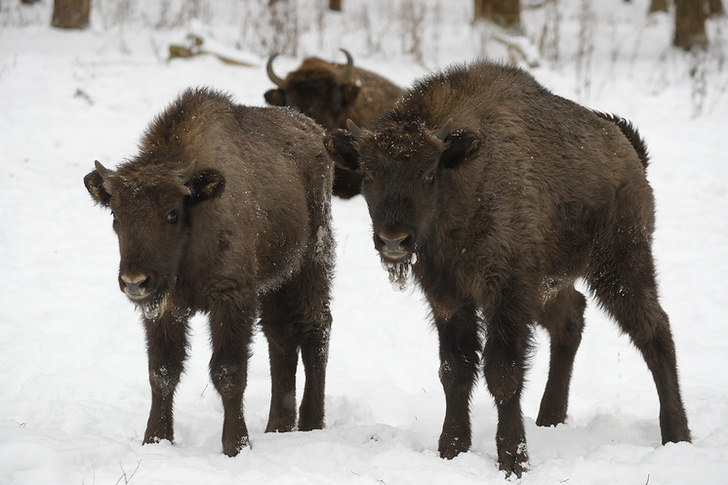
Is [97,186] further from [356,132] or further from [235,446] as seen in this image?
[235,446]

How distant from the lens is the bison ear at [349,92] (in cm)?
1178

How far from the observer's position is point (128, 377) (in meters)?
6.84

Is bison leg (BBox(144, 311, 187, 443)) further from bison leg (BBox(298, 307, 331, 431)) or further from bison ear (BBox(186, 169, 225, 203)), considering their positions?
bison leg (BBox(298, 307, 331, 431))

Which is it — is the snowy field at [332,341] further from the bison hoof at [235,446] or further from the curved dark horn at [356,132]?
the curved dark horn at [356,132]

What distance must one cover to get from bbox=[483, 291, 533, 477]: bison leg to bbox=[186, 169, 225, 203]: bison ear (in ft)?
6.02

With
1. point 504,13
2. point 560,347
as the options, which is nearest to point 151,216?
point 560,347

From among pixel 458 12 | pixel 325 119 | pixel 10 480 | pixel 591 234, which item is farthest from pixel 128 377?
pixel 458 12

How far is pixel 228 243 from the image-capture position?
525cm

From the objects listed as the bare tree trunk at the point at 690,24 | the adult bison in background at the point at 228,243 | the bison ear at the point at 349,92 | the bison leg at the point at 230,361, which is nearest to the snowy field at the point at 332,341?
the bison leg at the point at 230,361

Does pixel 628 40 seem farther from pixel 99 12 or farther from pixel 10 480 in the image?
pixel 10 480

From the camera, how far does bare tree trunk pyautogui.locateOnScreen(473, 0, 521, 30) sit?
1773cm

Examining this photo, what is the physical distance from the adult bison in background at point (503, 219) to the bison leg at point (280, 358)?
56.7 inches

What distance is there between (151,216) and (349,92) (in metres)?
7.28

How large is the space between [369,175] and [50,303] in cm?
435
